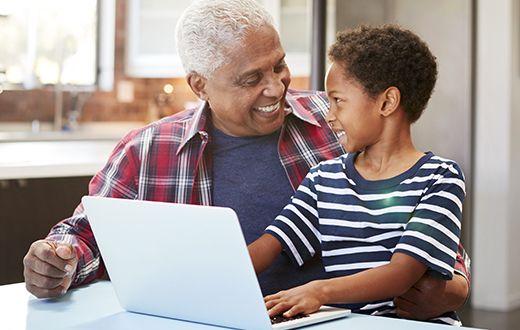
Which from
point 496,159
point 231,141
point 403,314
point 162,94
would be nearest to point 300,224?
point 403,314

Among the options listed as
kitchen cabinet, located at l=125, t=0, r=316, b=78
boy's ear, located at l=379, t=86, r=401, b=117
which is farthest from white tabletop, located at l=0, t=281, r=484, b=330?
kitchen cabinet, located at l=125, t=0, r=316, b=78

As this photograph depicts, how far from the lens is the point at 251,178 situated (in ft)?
7.63

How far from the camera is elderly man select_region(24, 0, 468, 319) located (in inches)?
87.0

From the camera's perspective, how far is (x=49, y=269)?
182 centimetres

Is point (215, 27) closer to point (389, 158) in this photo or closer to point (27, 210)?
point (389, 158)

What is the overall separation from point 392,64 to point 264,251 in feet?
1.56

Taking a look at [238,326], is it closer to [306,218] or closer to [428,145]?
[306,218]

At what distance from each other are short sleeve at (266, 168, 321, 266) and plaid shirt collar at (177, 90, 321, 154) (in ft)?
1.12

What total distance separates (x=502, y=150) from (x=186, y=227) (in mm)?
3564

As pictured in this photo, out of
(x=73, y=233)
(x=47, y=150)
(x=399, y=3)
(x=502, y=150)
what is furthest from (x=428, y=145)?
(x=73, y=233)

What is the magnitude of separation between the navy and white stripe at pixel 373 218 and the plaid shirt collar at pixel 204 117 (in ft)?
1.10

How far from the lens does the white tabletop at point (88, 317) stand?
5.15 ft

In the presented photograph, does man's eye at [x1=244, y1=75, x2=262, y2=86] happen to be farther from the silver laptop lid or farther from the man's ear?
the silver laptop lid

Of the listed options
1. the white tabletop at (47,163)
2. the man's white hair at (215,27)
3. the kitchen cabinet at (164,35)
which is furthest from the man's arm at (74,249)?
the kitchen cabinet at (164,35)
